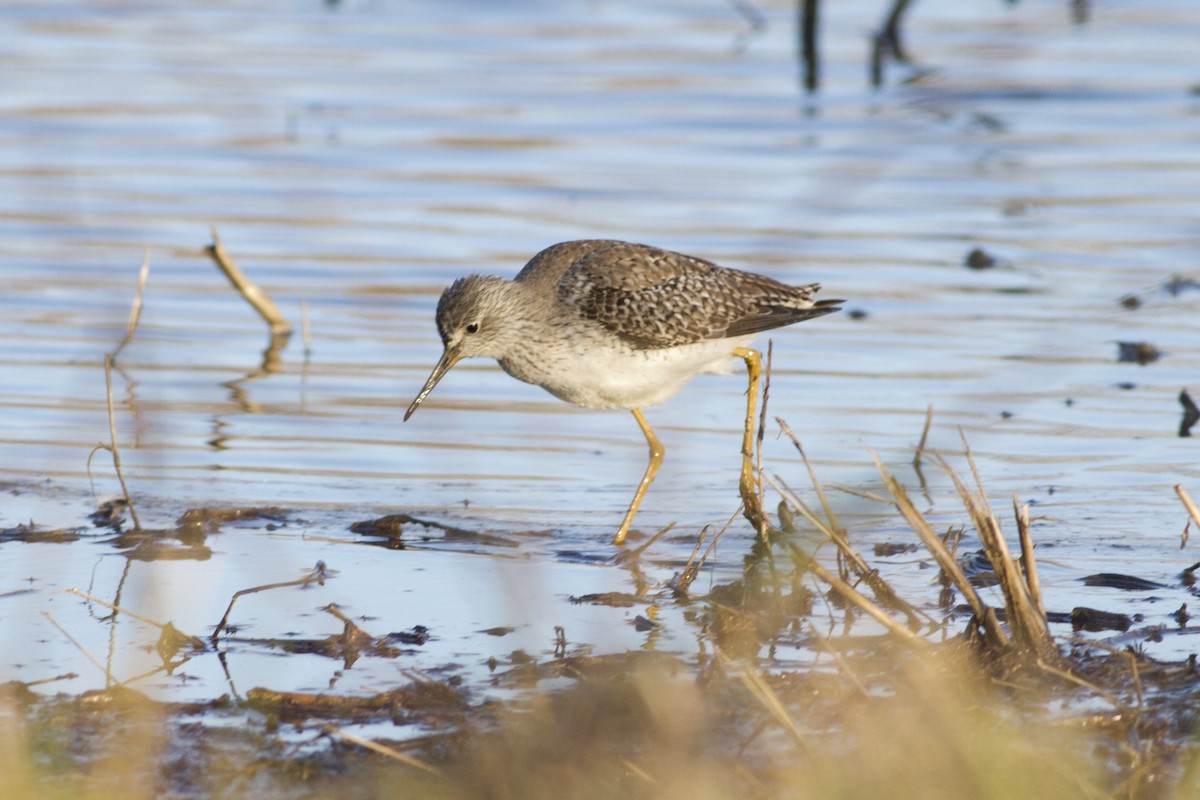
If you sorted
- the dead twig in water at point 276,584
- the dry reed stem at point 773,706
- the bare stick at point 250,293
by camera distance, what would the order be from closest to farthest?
1. the dry reed stem at point 773,706
2. the dead twig in water at point 276,584
3. the bare stick at point 250,293

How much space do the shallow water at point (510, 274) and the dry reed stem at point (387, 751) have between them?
51 cm

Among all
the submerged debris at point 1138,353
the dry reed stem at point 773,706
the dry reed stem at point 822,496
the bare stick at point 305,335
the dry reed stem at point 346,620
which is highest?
the dry reed stem at point 822,496

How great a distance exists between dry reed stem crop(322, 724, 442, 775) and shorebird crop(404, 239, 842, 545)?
282cm

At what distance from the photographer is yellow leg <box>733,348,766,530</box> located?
6508 millimetres

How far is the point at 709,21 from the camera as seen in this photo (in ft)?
66.1

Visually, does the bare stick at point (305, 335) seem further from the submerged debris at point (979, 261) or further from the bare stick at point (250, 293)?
the submerged debris at point (979, 261)

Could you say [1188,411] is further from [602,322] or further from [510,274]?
[510,274]

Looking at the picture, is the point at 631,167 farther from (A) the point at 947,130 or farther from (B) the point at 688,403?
(B) the point at 688,403

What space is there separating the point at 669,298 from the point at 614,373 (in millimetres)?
453

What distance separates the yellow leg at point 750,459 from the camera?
21.4 feet

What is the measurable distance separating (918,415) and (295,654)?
3.99m

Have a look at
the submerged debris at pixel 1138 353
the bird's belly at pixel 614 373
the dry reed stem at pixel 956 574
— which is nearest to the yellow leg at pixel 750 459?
the bird's belly at pixel 614 373

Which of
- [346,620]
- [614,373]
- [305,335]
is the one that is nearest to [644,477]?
[614,373]

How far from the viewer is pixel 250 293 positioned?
9523 mm
